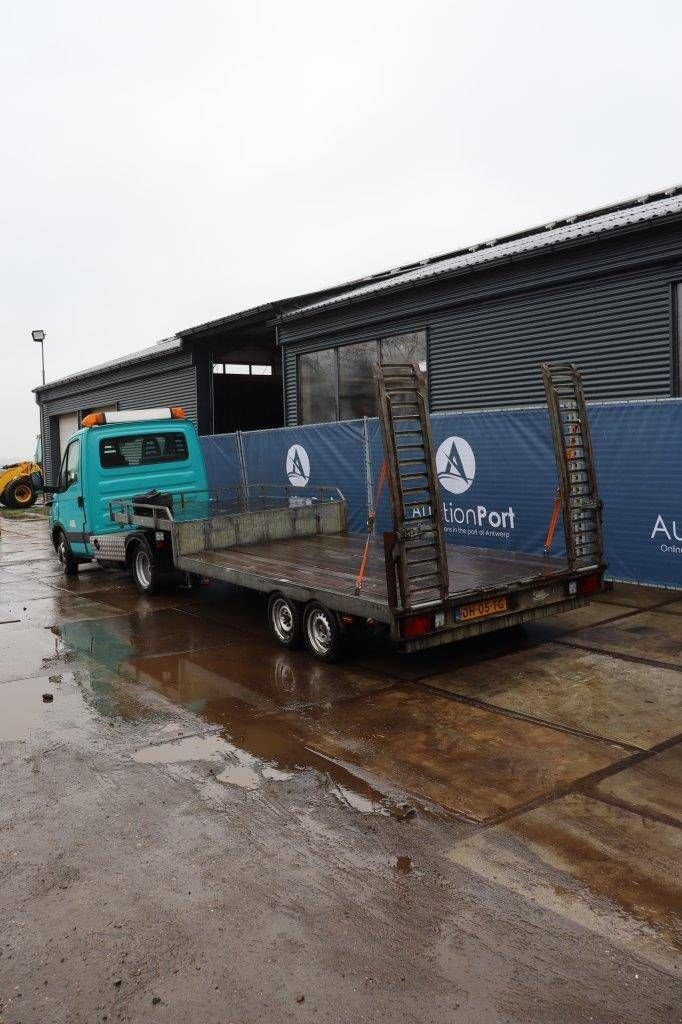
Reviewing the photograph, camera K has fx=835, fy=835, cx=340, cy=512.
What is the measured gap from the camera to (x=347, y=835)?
15.2 ft

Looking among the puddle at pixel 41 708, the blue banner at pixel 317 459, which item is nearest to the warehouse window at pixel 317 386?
the blue banner at pixel 317 459

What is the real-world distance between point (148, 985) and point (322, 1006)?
2.43 feet

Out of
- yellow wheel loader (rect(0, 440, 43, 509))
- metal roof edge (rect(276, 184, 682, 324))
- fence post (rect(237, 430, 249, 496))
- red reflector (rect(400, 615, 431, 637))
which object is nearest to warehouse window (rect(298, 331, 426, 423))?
metal roof edge (rect(276, 184, 682, 324))

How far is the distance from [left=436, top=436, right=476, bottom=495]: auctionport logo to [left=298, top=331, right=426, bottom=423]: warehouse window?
4.50m

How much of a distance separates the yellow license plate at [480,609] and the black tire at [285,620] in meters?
1.77

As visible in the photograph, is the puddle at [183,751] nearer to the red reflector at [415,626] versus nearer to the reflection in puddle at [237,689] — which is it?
the reflection in puddle at [237,689]

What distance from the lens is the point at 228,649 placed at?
878 cm

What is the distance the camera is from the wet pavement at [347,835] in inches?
134

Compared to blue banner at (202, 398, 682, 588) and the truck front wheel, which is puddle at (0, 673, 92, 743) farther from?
blue banner at (202, 398, 682, 588)

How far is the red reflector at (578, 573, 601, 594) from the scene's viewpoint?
26.6ft

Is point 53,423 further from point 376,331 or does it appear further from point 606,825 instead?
point 606,825

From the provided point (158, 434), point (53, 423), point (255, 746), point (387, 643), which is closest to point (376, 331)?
point (158, 434)

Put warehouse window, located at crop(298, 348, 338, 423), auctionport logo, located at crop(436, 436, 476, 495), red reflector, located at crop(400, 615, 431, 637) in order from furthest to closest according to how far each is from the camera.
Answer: warehouse window, located at crop(298, 348, 338, 423)
auctionport logo, located at crop(436, 436, 476, 495)
red reflector, located at crop(400, 615, 431, 637)

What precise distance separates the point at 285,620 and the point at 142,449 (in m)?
5.77
